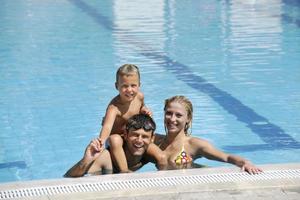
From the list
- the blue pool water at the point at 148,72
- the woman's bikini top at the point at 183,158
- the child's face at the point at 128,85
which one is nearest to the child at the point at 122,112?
the child's face at the point at 128,85

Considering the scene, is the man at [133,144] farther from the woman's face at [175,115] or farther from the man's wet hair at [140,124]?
the woman's face at [175,115]

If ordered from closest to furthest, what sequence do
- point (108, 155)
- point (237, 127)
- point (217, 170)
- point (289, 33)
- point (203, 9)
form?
1. point (217, 170)
2. point (108, 155)
3. point (237, 127)
4. point (289, 33)
5. point (203, 9)

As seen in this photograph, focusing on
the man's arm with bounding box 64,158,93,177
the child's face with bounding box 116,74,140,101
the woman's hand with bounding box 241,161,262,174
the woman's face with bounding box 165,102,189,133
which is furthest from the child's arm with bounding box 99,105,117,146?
the woman's hand with bounding box 241,161,262,174

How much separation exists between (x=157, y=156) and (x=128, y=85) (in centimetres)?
51

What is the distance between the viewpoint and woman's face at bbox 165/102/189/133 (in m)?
4.76

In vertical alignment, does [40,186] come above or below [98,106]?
above

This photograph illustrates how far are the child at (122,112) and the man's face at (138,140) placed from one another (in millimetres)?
61

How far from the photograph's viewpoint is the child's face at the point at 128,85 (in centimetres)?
498

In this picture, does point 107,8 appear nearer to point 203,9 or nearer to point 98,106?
point 203,9

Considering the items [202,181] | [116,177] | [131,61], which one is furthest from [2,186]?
[131,61]

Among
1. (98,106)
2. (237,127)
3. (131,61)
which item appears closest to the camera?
(237,127)

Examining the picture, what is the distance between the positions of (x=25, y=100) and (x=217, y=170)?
11.8 ft

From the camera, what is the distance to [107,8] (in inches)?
527

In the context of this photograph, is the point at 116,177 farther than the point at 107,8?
No
